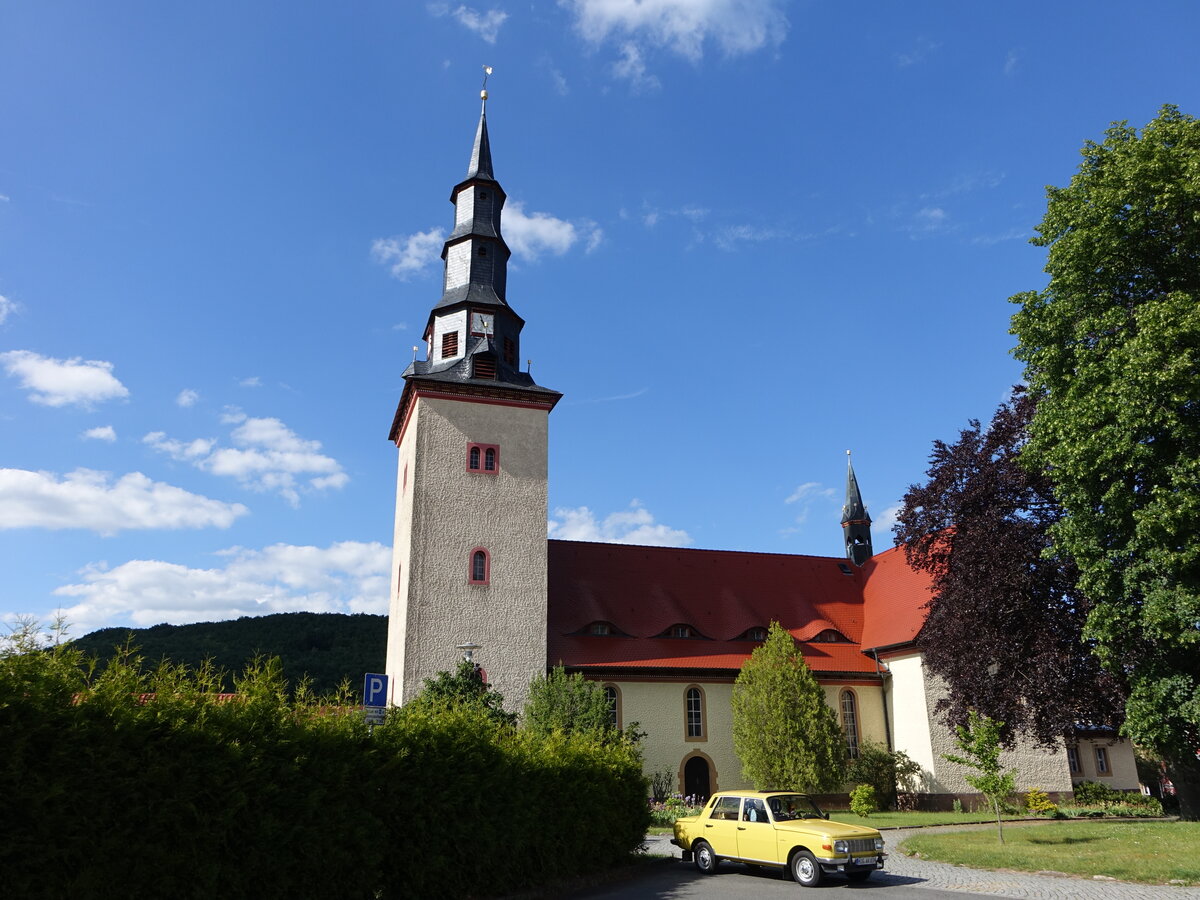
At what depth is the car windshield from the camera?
14.5 meters

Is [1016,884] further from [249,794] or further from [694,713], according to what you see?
[694,713]

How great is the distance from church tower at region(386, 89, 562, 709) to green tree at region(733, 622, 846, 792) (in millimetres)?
7030

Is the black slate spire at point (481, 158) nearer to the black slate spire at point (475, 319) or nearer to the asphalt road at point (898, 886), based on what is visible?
the black slate spire at point (475, 319)

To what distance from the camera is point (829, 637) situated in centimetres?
3347

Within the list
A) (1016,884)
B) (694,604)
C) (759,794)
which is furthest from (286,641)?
(1016,884)

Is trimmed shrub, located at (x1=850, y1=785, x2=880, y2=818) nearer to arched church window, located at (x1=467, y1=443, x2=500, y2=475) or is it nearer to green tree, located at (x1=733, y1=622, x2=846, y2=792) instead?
green tree, located at (x1=733, y1=622, x2=846, y2=792)

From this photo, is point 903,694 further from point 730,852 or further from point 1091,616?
point 730,852

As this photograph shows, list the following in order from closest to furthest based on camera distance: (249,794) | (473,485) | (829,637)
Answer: (249,794) < (473,485) < (829,637)

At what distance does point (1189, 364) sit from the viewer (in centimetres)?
1656

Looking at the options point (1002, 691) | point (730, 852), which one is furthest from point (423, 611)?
point (1002, 691)

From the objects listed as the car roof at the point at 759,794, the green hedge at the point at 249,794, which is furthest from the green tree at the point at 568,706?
the green hedge at the point at 249,794

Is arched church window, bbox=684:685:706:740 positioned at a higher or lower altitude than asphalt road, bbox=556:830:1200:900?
higher

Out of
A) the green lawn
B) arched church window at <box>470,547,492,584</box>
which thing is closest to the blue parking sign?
the green lawn

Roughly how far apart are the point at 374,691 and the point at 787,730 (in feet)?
61.8
